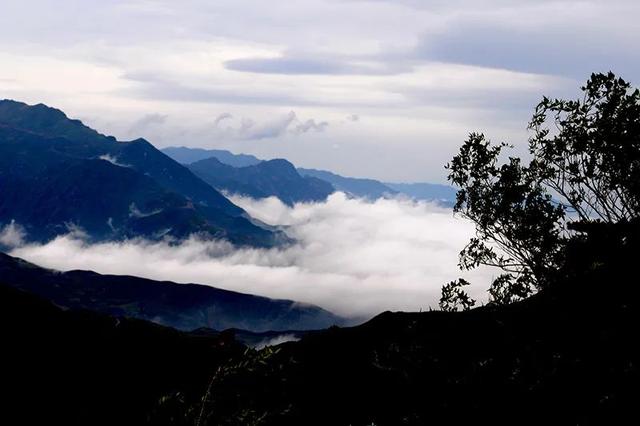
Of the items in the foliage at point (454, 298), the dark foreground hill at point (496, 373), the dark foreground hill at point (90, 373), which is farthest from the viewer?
the foliage at point (454, 298)

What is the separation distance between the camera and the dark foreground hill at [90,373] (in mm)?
15508

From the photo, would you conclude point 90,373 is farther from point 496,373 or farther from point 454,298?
point 454,298

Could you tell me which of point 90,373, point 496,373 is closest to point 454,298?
point 90,373

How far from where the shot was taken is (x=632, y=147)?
Result: 36.3m

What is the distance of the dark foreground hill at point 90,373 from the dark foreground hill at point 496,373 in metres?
3.22

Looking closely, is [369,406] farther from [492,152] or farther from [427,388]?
[492,152]

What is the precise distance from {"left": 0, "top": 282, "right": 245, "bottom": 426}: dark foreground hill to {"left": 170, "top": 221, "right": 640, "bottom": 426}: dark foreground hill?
127 inches

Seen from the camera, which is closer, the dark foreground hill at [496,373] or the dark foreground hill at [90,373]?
the dark foreground hill at [496,373]

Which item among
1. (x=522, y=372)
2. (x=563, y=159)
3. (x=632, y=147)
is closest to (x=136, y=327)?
(x=563, y=159)

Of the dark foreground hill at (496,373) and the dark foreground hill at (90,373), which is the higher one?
the dark foreground hill at (496,373)

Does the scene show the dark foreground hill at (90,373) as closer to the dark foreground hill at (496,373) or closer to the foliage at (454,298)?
the dark foreground hill at (496,373)

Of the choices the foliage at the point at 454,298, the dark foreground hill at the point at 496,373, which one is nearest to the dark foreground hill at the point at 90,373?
the dark foreground hill at the point at 496,373

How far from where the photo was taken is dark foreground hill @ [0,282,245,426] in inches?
611

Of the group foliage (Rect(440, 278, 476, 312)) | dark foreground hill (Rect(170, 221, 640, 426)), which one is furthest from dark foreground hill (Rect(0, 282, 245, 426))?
foliage (Rect(440, 278, 476, 312))
